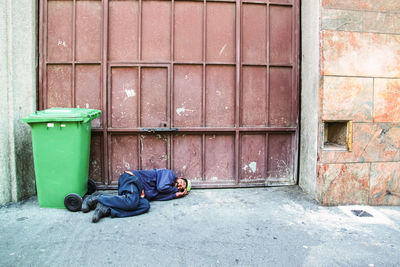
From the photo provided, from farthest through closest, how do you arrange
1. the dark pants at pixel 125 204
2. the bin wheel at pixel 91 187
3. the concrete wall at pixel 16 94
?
the bin wheel at pixel 91 187 → the concrete wall at pixel 16 94 → the dark pants at pixel 125 204

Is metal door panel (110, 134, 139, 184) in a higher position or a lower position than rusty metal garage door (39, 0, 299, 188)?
lower

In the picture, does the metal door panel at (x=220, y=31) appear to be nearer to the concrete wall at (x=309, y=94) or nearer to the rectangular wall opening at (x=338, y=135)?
the concrete wall at (x=309, y=94)

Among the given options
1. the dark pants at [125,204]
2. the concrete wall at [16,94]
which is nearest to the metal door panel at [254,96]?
the dark pants at [125,204]

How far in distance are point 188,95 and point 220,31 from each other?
1.20 metres

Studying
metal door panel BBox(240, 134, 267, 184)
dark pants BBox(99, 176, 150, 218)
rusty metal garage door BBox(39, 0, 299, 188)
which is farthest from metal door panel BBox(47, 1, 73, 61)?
metal door panel BBox(240, 134, 267, 184)

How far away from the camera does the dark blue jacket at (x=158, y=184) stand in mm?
A: 3814

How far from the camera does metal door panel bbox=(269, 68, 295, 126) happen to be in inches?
172

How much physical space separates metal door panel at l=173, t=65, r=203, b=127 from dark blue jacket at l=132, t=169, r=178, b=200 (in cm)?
89

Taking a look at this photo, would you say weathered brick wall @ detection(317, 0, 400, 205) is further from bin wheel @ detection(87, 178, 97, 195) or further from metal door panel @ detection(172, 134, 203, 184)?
bin wheel @ detection(87, 178, 97, 195)

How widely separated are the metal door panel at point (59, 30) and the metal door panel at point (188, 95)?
182 cm

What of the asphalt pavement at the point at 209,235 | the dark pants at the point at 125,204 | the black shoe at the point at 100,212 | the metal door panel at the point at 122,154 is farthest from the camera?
the metal door panel at the point at 122,154

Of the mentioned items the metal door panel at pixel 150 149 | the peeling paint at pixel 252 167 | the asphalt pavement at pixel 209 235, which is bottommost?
the asphalt pavement at pixel 209 235

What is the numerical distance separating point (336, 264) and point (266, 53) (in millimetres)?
3237

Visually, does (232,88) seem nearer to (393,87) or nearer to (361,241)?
(393,87)
